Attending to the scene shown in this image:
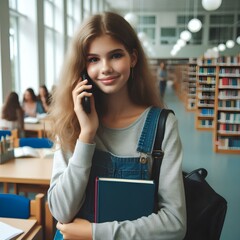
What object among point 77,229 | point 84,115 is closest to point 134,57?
point 84,115

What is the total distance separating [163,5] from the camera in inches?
714

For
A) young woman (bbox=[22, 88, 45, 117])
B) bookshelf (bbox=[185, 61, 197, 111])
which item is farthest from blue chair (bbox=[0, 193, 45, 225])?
bookshelf (bbox=[185, 61, 197, 111])

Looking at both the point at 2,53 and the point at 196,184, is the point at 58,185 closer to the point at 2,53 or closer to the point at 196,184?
the point at 196,184

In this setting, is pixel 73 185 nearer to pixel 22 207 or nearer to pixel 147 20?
pixel 22 207

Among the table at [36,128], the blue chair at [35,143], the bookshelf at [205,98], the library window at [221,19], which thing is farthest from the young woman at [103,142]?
the library window at [221,19]

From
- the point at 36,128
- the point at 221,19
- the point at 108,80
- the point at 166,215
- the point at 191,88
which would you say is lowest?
the point at 36,128

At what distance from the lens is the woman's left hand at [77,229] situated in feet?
3.31

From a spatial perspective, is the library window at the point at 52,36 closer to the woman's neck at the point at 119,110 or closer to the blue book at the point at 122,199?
the woman's neck at the point at 119,110

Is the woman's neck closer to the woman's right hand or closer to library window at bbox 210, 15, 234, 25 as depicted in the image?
the woman's right hand

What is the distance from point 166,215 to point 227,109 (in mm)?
5847

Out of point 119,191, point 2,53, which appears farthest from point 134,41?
point 2,53

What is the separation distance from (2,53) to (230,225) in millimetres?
4992

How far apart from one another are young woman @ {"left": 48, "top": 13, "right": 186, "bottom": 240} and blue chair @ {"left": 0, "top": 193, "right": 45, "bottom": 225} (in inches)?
27.1

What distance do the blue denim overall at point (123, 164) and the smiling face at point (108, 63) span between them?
0.17 m
